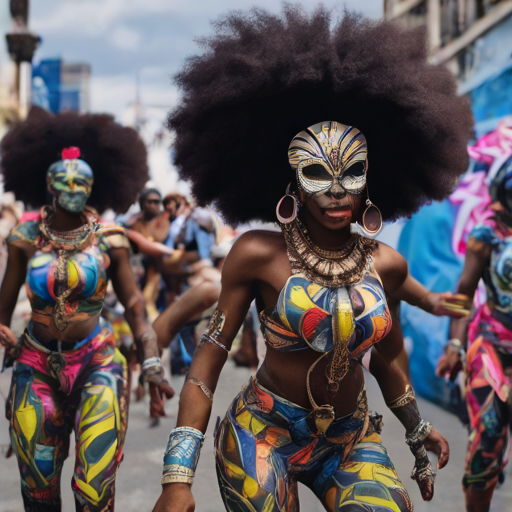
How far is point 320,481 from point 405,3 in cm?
1935

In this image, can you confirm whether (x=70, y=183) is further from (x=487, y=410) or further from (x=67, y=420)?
(x=487, y=410)

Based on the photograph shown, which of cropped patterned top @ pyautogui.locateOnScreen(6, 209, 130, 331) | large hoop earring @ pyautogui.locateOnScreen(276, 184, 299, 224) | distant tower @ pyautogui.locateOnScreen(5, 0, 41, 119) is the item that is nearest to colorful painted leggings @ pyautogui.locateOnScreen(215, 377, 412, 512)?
large hoop earring @ pyautogui.locateOnScreen(276, 184, 299, 224)

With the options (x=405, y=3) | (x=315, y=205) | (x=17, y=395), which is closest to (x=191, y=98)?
(x=315, y=205)

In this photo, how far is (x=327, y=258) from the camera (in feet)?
10.0

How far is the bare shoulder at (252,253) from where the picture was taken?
3035mm

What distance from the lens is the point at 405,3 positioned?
817 inches

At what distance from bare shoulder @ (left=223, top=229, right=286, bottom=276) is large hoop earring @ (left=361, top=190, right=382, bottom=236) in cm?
31

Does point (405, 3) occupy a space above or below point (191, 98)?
above

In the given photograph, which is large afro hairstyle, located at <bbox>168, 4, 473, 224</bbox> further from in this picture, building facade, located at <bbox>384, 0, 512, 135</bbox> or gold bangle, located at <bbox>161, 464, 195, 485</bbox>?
building facade, located at <bbox>384, 0, 512, 135</bbox>

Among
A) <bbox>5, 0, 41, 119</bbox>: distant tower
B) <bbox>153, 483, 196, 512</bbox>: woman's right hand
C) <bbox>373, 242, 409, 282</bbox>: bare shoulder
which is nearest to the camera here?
<bbox>153, 483, 196, 512</bbox>: woman's right hand

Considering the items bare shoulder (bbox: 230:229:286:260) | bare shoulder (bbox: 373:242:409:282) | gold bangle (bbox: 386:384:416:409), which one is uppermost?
bare shoulder (bbox: 230:229:286:260)

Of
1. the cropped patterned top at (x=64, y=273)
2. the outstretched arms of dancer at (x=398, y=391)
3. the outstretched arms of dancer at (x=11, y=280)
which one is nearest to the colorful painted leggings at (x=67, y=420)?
the cropped patterned top at (x=64, y=273)

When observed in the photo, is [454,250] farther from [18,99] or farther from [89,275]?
[18,99]

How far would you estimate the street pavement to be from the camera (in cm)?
567
